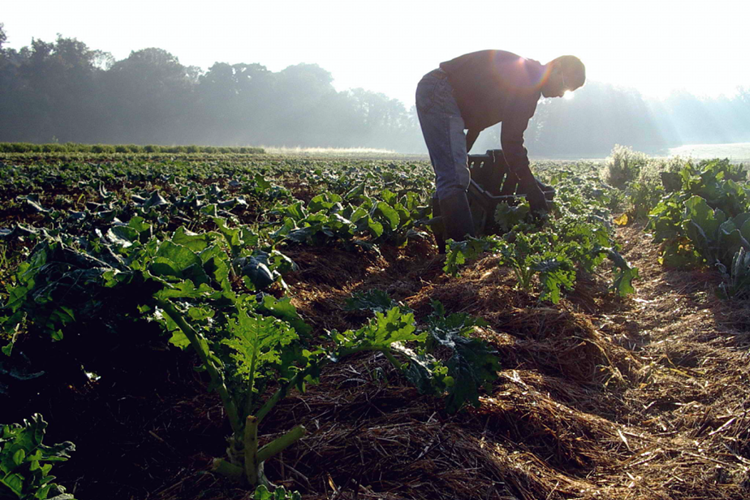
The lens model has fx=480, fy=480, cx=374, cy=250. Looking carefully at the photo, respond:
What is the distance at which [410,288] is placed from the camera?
3592 mm

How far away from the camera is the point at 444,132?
4.21m

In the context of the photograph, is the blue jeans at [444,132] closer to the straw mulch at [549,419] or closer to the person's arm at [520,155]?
the person's arm at [520,155]

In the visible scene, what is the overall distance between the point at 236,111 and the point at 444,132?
106 m

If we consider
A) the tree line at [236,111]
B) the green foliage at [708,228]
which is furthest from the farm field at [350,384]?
the tree line at [236,111]

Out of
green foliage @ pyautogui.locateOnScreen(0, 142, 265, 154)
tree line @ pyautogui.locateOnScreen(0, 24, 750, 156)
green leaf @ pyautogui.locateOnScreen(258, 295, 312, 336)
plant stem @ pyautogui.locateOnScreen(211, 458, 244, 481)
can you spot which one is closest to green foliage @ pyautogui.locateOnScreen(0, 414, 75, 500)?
plant stem @ pyautogui.locateOnScreen(211, 458, 244, 481)

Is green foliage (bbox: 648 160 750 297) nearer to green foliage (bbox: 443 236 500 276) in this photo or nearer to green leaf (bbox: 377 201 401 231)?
green foliage (bbox: 443 236 500 276)

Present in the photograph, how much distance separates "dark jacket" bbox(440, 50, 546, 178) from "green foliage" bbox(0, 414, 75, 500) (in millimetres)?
4010

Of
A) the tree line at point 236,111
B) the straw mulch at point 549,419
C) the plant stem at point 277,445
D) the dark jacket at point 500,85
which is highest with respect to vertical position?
the tree line at point 236,111

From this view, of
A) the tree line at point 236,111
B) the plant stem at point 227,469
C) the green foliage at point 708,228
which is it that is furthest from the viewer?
the tree line at point 236,111

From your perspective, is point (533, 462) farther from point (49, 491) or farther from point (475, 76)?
point (475, 76)

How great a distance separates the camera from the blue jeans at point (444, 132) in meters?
4.17

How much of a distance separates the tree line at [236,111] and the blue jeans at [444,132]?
8265 centimetres

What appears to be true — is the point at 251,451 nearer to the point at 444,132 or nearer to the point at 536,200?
the point at 444,132

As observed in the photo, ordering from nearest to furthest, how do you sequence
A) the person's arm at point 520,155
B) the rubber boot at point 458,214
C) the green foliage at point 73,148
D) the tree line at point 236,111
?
1. the rubber boot at point 458,214
2. the person's arm at point 520,155
3. the green foliage at point 73,148
4. the tree line at point 236,111
